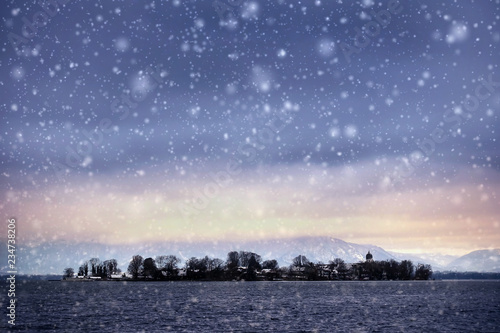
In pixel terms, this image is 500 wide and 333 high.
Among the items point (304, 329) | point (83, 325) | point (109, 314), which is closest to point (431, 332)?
point (304, 329)

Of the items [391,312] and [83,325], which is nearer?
[83,325]

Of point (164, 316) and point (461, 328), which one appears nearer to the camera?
point (461, 328)

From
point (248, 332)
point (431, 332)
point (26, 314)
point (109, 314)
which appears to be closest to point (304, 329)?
point (248, 332)

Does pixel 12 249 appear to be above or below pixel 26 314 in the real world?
above

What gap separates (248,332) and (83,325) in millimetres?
19154

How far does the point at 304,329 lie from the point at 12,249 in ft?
98.8

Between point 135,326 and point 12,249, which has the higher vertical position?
point 12,249

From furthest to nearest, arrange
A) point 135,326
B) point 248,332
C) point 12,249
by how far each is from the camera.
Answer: point 135,326 → point 248,332 → point 12,249

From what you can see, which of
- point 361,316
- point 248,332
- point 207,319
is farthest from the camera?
point 361,316

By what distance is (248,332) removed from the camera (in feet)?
146

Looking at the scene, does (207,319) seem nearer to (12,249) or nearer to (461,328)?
(461,328)

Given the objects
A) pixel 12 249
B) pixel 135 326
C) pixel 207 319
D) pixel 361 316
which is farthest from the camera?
pixel 361 316

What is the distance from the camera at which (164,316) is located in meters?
59.9

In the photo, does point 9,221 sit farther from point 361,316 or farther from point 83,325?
point 361,316
